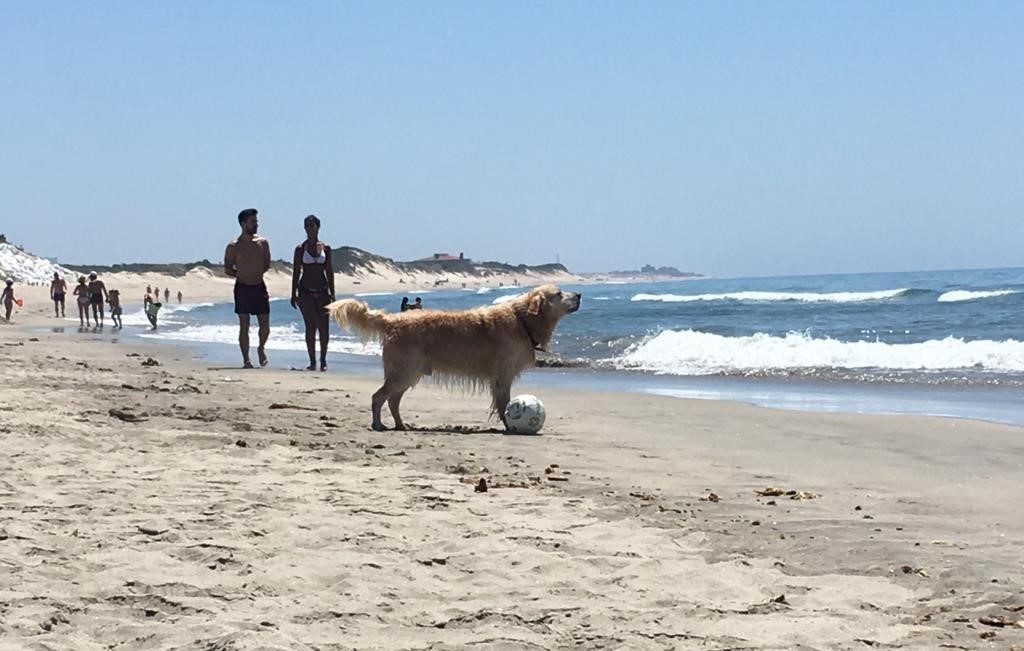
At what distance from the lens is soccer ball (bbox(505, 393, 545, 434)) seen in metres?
8.14

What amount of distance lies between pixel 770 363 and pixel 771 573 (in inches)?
491

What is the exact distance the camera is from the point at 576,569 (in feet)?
13.3

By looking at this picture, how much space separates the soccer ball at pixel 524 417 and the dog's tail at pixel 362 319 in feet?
4.25

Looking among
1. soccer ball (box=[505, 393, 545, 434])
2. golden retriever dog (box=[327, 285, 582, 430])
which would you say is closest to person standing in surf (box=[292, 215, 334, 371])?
golden retriever dog (box=[327, 285, 582, 430])

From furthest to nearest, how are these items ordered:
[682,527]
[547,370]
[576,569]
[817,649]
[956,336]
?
[956,336] → [547,370] → [682,527] → [576,569] → [817,649]

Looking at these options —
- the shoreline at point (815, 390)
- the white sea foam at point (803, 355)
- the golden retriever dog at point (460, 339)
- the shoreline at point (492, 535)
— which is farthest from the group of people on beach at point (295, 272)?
the white sea foam at point (803, 355)

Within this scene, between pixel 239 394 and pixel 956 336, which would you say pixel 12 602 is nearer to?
pixel 239 394

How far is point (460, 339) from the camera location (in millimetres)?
8648

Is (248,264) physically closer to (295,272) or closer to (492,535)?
(295,272)

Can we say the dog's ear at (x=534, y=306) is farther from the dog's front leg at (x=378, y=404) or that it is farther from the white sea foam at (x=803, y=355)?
the white sea foam at (x=803, y=355)

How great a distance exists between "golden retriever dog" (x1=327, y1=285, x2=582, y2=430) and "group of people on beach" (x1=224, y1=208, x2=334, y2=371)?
350cm

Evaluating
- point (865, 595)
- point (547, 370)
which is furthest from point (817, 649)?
point (547, 370)

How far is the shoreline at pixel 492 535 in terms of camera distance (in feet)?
11.3

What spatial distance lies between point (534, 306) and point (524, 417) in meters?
1.07
